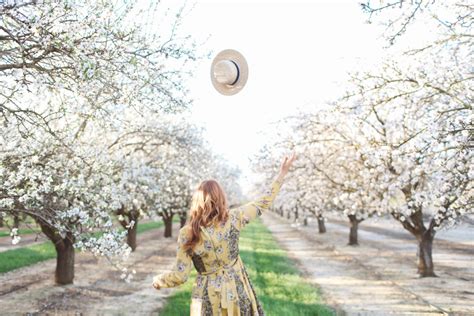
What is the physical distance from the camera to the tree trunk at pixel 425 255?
1382cm

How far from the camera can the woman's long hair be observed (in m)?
3.91

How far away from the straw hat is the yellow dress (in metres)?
1.39

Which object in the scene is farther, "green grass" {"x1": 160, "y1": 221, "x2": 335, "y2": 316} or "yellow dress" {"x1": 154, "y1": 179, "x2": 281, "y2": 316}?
"green grass" {"x1": 160, "y1": 221, "x2": 335, "y2": 316}

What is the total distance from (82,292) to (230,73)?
9323 millimetres

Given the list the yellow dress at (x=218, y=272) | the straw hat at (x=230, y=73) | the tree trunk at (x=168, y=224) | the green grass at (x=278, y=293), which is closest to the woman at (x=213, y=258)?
the yellow dress at (x=218, y=272)

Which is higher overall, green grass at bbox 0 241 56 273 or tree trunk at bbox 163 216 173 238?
tree trunk at bbox 163 216 173 238

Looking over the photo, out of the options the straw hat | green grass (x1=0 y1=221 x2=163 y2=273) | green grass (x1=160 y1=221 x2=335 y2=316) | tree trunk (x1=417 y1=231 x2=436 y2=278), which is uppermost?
the straw hat

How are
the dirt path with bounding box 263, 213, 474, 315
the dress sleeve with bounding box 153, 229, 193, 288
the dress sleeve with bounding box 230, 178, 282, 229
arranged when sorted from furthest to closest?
the dirt path with bounding box 263, 213, 474, 315 → the dress sleeve with bounding box 230, 178, 282, 229 → the dress sleeve with bounding box 153, 229, 193, 288

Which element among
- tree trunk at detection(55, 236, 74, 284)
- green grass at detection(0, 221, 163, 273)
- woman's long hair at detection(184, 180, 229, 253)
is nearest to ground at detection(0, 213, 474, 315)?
tree trunk at detection(55, 236, 74, 284)

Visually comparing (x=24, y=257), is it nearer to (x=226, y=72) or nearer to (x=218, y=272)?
(x=226, y=72)

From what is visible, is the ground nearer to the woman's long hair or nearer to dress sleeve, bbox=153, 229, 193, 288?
dress sleeve, bbox=153, 229, 193, 288

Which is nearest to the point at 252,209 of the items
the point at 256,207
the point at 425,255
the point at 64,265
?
the point at 256,207

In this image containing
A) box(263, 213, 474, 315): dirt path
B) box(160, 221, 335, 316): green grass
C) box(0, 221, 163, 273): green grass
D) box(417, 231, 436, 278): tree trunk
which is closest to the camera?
box(160, 221, 335, 316): green grass

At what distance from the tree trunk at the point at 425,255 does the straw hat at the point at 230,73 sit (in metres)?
10.8
